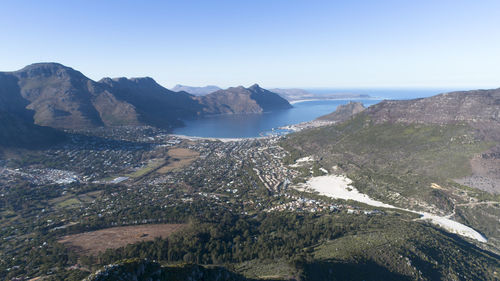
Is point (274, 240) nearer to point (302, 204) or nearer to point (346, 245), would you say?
point (346, 245)

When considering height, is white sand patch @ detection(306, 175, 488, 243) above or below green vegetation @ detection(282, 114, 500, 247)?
below

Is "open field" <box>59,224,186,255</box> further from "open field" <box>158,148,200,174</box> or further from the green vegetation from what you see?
the green vegetation

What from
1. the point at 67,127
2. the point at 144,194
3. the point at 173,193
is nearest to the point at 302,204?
the point at 173,193

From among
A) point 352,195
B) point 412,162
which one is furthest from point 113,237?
point 412,162

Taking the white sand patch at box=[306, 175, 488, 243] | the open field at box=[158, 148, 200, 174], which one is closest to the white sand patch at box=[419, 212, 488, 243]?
the white sand patch at box=[306, 175, 488, 243]

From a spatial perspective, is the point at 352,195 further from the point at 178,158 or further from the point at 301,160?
the point at 178,158

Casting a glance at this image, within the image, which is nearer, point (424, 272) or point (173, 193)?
point (424, 272)
